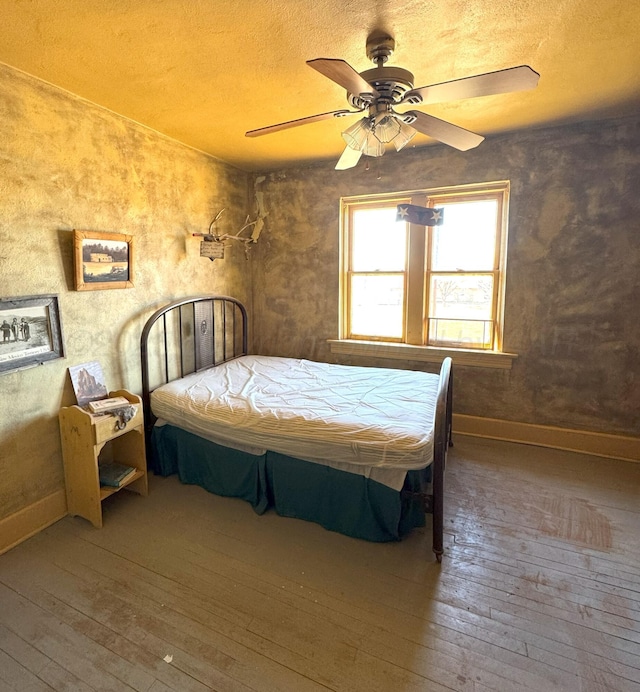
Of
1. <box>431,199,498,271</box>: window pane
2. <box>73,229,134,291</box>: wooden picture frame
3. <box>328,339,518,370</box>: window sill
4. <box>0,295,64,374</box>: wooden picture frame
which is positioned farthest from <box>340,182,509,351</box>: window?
<box>0,295,64,374</box>: wooden picture frame

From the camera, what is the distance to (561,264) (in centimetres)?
306

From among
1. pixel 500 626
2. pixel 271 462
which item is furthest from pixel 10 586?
pixel 500 626

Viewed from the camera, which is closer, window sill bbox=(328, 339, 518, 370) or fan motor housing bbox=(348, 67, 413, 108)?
fan motor housing bbox=(348, 67, 413, 108)

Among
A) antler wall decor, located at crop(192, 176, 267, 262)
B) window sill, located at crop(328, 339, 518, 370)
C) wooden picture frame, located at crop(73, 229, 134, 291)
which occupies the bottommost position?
window sill, located at crop(328, 339, 518, 370)

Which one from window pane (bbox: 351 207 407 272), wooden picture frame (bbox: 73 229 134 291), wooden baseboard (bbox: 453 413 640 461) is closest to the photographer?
wooden picture frame (bbox: 73 229 134 291)

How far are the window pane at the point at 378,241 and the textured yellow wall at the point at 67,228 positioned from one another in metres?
1.63

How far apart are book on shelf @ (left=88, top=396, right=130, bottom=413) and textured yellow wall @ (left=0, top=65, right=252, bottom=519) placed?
20cm

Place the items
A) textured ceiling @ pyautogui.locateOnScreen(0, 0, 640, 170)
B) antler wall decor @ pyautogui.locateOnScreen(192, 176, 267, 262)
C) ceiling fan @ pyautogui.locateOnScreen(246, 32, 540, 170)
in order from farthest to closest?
1. antler wall decor @ pyautogui.locateOnScreen(192, 176, 267, 262)
2. textured ceiling @ pyautogui.locateOnScreen(0, 0, 640, 170)
3. ceiling fan @ pyautogui.locateOnScreen(246, 32, 540, 170)

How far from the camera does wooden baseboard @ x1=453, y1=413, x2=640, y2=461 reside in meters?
3.04

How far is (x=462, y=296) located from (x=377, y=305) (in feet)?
2.62

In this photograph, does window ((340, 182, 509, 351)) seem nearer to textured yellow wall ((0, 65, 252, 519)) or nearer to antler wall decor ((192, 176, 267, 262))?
antler wall decor ((192, 176, 267, 262))

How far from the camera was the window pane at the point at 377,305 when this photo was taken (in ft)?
12.4

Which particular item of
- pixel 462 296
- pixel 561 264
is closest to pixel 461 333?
pixel 462 296

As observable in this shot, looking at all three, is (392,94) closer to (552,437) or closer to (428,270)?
(428,270)
